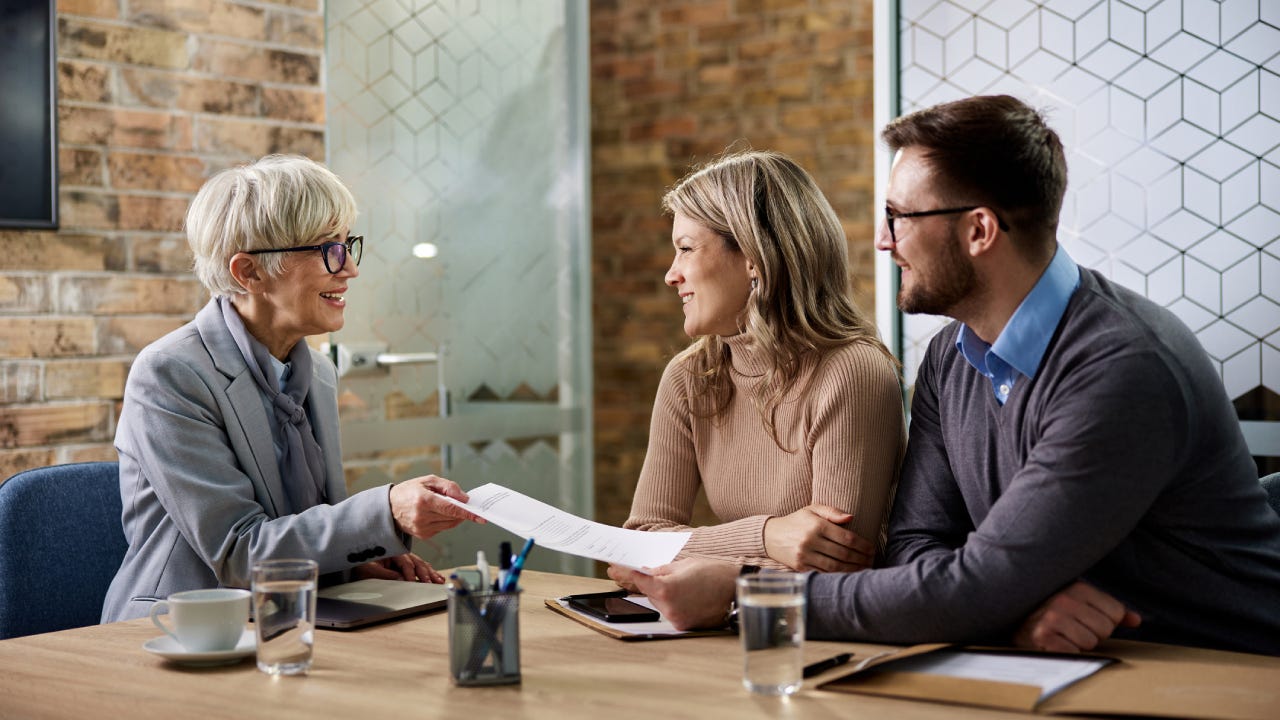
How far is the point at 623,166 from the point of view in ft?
15.4

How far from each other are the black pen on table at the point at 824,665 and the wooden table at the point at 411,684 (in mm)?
16

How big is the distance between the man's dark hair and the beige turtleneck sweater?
367mm

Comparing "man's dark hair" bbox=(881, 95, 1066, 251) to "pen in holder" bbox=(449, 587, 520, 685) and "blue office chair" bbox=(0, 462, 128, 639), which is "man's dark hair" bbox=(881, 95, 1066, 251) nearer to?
"pen in holder" bbox=(449, 587, 520, 685)

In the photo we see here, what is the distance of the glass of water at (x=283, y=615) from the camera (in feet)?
4.37

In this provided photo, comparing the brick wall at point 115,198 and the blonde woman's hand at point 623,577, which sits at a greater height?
the brick wall at point 115,198

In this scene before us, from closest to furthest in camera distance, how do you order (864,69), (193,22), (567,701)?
(567,701) < (193,22) < (864,69)

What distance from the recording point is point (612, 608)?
64.2 inches

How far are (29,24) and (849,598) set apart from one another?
220 centimetres

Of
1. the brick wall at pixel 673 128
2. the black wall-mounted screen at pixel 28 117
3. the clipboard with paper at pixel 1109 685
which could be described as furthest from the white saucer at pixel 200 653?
the brick wall at pixel 673 128

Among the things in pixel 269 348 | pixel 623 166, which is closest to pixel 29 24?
pixel 269 348

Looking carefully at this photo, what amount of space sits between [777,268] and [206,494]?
3.14 ft

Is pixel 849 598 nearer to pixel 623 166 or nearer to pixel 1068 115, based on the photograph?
pixel 1068 115

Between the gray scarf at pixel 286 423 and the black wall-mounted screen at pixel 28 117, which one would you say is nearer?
the gray scarf at pixel 286 423

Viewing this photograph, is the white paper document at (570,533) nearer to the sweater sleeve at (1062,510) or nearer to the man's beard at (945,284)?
the sweater sleeve at (1062,510)
